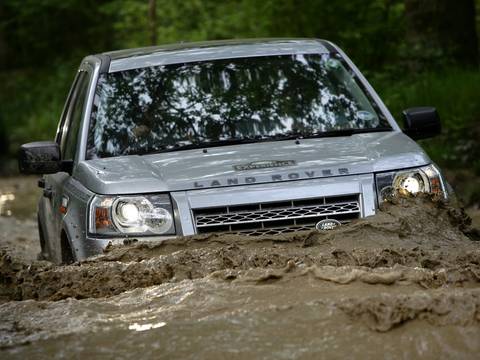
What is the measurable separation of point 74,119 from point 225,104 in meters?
1.14

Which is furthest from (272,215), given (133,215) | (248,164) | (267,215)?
(133,215)

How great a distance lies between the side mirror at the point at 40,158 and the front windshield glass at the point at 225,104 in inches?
9.2

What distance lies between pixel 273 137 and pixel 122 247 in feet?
4.38

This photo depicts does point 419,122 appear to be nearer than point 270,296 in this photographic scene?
No

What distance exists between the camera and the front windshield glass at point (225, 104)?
706cm

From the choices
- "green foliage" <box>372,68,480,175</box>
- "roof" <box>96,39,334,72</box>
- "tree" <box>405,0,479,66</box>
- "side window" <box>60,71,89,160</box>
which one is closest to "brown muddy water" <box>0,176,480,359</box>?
"side window" <box>60,71,89,160</box>

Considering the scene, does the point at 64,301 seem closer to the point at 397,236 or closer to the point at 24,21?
the point at 397,236

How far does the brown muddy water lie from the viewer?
482 centimetres

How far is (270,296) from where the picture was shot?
17.4 ft

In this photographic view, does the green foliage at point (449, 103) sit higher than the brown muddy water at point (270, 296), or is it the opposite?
the brown muddy water at point (270, 296)

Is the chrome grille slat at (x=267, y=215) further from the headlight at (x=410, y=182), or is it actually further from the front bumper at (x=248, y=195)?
the headlight at (x=410, y=182)

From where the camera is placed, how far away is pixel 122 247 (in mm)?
6129

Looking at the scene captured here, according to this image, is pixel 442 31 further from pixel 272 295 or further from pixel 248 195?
pixel 272 295

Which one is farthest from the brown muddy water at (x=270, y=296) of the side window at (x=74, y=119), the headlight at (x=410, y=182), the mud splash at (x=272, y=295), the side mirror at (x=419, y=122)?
the side window at (x=74, y=119)
